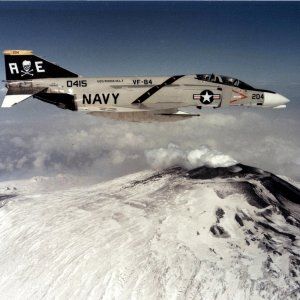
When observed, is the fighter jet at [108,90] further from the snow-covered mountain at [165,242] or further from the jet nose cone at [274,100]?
the snow-covered mountain at [165,242]

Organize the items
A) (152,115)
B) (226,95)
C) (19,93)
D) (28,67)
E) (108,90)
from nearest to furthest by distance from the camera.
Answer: (19,93), (108,90), (28,67), (152,115), (226,95)

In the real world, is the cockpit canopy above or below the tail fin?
below

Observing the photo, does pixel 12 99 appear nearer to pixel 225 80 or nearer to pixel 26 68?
pixel 26 68

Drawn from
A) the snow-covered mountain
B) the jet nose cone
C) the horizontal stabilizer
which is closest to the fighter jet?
the horizontal stabilizer

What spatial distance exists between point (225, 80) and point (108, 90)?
40.7 feet

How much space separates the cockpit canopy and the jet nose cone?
72.1 inches

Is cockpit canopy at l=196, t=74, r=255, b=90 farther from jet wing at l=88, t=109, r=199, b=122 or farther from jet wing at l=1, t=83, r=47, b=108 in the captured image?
jet wing at l=1, t=83, r=47, b=108

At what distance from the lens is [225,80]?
122 ft

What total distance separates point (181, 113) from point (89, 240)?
7996 centimetres

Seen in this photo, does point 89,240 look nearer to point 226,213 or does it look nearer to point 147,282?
point 147,282

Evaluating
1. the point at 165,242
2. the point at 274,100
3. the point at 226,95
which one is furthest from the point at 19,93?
the point at 165,242

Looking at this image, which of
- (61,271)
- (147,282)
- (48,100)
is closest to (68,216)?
(61,271)

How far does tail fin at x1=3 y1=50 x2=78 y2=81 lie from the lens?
34750 millimetres

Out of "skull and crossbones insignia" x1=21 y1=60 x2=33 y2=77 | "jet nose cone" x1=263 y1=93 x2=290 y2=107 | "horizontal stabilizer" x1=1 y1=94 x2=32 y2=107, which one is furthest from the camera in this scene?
"jet nose cone" x1=263 y1=93 x2=290 y2=107
